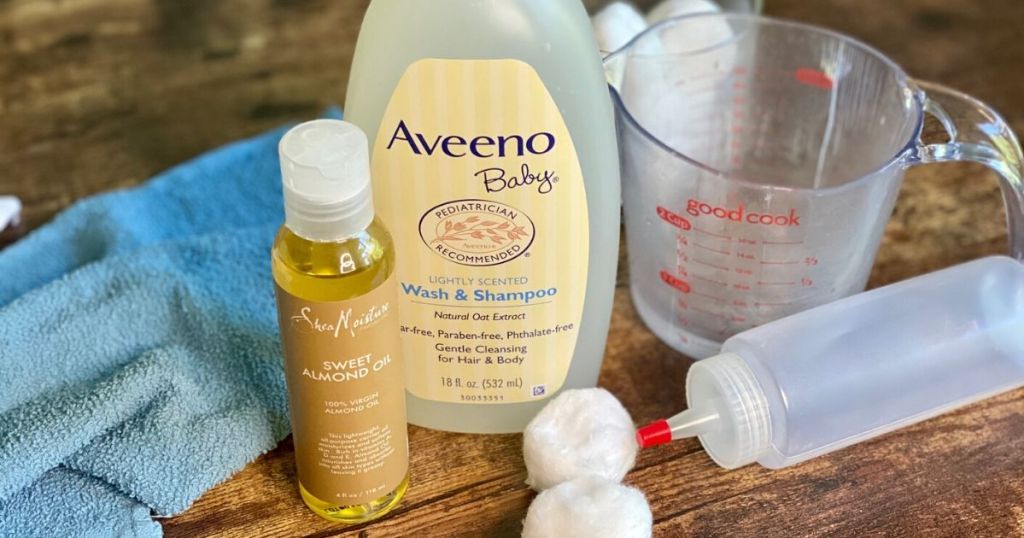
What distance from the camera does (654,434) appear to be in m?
0.58

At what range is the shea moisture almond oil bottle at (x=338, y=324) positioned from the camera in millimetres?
470

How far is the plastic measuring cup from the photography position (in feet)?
1.95

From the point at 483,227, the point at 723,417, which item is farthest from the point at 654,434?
the point at 483,227

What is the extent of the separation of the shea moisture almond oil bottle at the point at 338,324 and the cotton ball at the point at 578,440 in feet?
0.22

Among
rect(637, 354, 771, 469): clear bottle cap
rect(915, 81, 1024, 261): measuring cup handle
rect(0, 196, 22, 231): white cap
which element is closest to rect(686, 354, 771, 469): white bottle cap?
rect(637, 354, 771, 469): clear bottle cap

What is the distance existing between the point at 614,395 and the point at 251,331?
210mm

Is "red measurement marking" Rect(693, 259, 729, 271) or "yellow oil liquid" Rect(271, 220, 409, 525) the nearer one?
"yellow oil liquid" Rect(271, 220, 409, 525)

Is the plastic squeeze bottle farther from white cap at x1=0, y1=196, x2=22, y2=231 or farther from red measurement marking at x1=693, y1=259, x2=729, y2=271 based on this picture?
white cap at x1=0, y1=196, x2=22, y2=231

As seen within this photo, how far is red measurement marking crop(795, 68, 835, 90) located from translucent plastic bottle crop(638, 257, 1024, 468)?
0.15m

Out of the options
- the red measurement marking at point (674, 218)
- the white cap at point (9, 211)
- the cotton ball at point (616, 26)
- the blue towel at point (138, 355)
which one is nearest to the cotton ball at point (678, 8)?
the cotton ball at point (616, 26)

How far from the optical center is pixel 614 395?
0.64 m

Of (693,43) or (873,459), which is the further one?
(693,43)

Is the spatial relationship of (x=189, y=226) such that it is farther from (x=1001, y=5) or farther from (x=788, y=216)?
(x=1001, y=5)

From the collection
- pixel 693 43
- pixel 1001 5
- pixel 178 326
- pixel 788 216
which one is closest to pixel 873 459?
pixel 788 216
